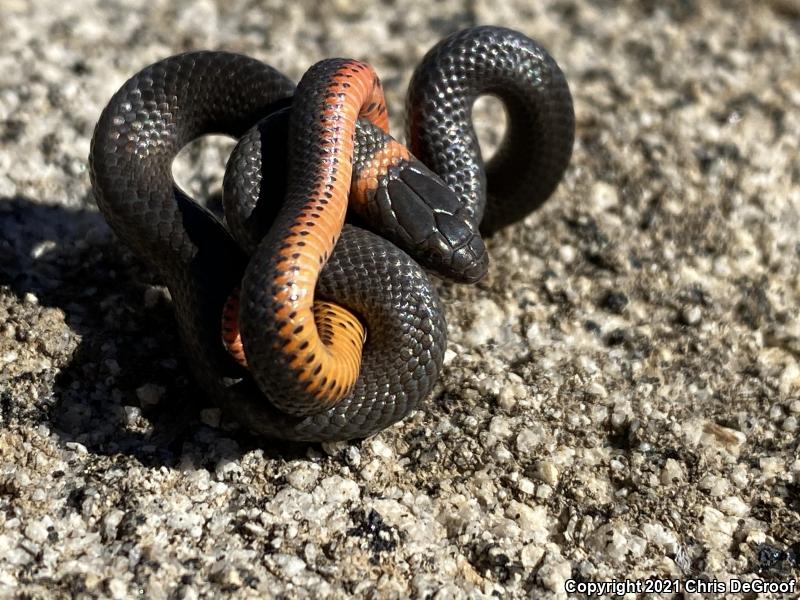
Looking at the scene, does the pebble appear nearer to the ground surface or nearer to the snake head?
the ground surface

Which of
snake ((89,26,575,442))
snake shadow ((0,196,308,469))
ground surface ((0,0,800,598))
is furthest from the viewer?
snake shadow ((0,196,308,469))

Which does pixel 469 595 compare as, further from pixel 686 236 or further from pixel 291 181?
pixel 686 236

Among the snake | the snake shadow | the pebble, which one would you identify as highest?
the snake

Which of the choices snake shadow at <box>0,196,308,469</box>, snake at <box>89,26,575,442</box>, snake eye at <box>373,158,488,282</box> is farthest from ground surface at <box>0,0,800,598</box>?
snake eye at <box>373,158,488,282</box>

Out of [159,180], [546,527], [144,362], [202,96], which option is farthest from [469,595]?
[202,96]

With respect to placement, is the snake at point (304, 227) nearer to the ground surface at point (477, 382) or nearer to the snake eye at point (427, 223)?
the snake eye at point (427, 223)

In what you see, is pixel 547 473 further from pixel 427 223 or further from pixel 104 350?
pixel 104 350
